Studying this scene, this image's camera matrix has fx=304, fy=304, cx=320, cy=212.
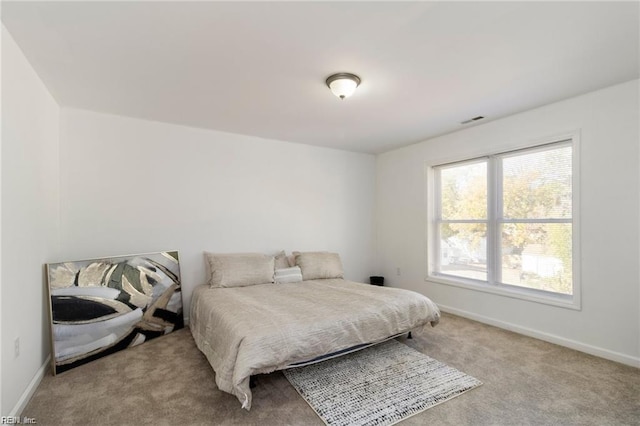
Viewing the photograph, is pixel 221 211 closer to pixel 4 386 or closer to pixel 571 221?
pixel 4 386

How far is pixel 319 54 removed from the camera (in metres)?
2.16

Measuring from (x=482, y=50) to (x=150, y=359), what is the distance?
3701 mm

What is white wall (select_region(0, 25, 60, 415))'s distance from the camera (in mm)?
1850

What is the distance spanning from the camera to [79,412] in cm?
196

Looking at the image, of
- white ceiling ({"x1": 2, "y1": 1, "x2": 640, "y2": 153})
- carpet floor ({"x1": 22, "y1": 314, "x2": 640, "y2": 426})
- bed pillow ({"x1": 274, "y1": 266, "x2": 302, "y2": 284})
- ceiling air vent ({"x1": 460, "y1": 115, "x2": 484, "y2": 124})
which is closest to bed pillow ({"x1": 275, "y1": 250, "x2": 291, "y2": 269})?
bed pillow ({"x1": 274, "y1": 266, "x2": 302, "y2": 284})

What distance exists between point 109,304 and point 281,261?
6.47ft

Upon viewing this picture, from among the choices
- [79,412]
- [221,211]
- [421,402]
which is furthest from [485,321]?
[79,412]

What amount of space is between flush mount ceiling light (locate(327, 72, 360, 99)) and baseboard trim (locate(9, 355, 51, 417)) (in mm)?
3089

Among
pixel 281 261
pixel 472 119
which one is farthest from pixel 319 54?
pixel 281 261

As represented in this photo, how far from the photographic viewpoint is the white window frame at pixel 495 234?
2965 mm

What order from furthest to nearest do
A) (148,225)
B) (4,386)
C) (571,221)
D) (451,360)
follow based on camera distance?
(148,225), (571,221), (451,360), (4,386)

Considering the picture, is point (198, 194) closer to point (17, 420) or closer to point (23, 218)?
point (23, 218)

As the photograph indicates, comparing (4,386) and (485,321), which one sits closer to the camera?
(4,386)

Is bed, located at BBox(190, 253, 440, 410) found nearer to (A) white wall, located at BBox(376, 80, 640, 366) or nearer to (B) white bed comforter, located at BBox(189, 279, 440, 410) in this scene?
(B) white bed comforter, located at BBox(189, 279, 440, 410)
